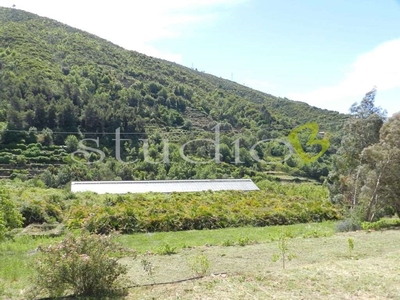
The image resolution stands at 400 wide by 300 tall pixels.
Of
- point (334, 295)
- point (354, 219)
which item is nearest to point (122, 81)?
point (354, 219)

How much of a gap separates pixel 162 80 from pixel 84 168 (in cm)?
5301

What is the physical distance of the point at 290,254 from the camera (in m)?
9.97

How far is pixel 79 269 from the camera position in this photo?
640 centimetres

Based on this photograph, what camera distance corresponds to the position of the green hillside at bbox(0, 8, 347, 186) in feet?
176

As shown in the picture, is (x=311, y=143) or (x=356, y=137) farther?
(x=311, y=143)

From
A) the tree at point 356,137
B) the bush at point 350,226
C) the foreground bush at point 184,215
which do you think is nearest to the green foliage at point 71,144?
the foreground bush at point 184,215

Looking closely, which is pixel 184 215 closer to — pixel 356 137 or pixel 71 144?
pixel 356 137

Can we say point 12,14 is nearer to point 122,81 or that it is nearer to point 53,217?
point 122,81

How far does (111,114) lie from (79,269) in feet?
201

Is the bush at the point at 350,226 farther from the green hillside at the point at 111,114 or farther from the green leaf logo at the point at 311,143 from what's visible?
the green hillside at the point at 111,114

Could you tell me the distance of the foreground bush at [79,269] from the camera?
6336 mm

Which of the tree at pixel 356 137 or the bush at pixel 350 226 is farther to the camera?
the tree at pixel 356 137

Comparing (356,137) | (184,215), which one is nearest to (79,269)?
(184,215)

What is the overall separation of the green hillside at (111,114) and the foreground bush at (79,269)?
131 ft
